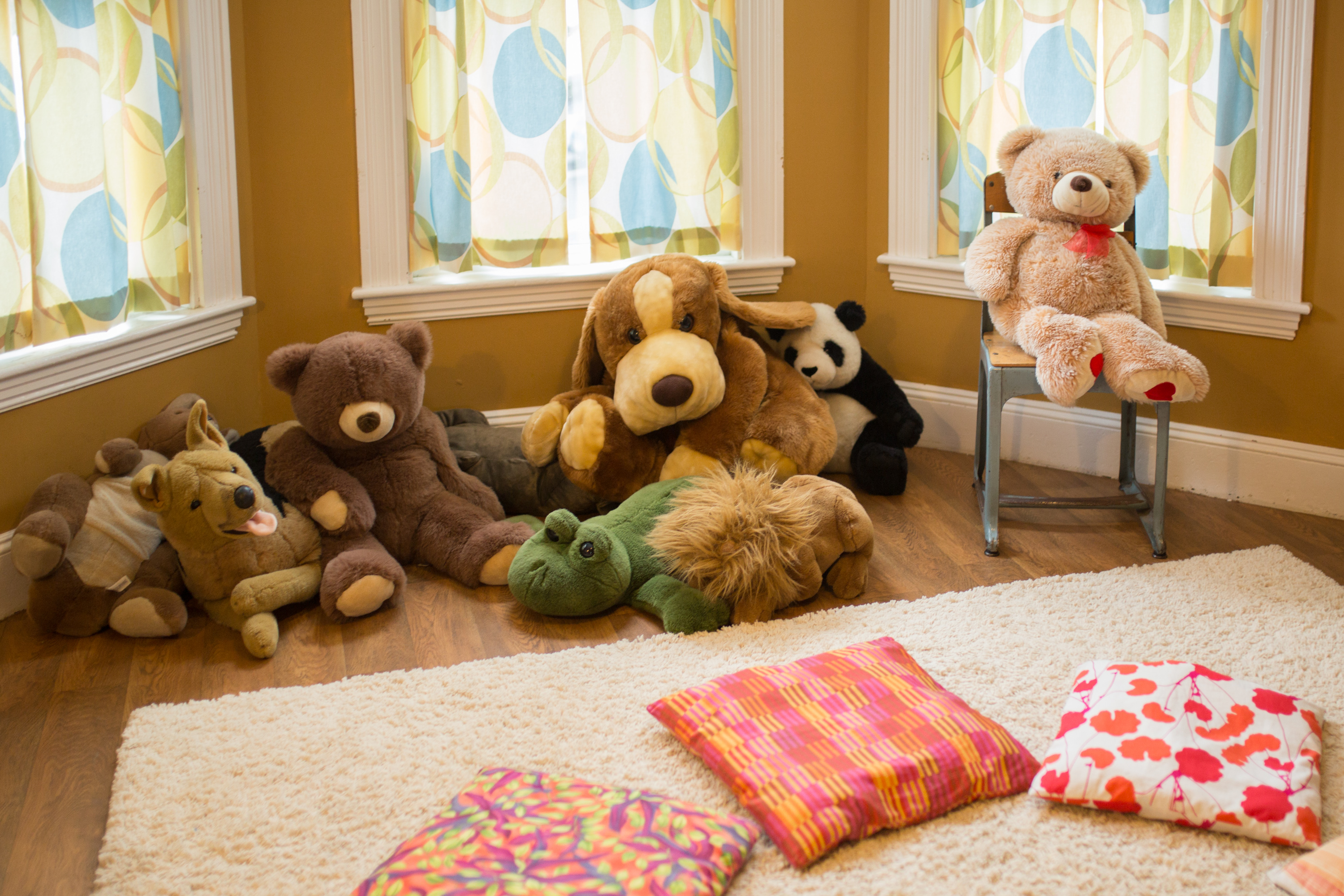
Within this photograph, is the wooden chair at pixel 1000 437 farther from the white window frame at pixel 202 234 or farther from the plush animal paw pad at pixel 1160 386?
the white window frame at pixel 202 234

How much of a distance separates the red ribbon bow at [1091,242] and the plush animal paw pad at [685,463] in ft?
3.28

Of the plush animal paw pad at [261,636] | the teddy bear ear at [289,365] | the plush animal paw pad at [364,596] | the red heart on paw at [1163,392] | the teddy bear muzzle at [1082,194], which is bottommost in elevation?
the plush animal paw pad at [261,636]

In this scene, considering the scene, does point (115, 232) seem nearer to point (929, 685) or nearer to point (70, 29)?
point (70, 29)

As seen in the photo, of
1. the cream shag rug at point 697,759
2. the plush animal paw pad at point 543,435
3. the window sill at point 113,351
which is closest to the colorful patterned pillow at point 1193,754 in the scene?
the cream shag rug at point 697,759

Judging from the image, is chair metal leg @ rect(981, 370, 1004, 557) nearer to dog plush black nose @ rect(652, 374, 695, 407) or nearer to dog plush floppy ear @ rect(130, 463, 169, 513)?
dog plush black nose @ rect(652, 374, 695, 407)

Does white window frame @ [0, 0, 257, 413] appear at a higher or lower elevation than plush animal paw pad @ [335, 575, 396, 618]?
higher

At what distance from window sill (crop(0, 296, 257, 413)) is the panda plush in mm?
1465

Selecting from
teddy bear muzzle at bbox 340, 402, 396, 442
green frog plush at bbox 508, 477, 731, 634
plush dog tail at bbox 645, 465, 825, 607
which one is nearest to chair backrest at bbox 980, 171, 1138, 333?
plush dog tail at bbox 645, 465, 825, 607

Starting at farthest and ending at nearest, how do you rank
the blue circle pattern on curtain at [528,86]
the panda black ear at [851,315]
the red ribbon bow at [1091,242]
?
the panda black ear at [851,315], the blue circle pattern on curtain at [528,86], the red ribbon bow at [1091,242]

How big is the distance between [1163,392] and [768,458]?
92 cm

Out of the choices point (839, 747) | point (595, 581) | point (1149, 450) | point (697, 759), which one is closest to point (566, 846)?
point (697, 759)

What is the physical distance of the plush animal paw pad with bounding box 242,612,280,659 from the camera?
2.16 metres

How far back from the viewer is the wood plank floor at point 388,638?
1.74 metres

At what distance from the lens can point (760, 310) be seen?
2.93 meters
